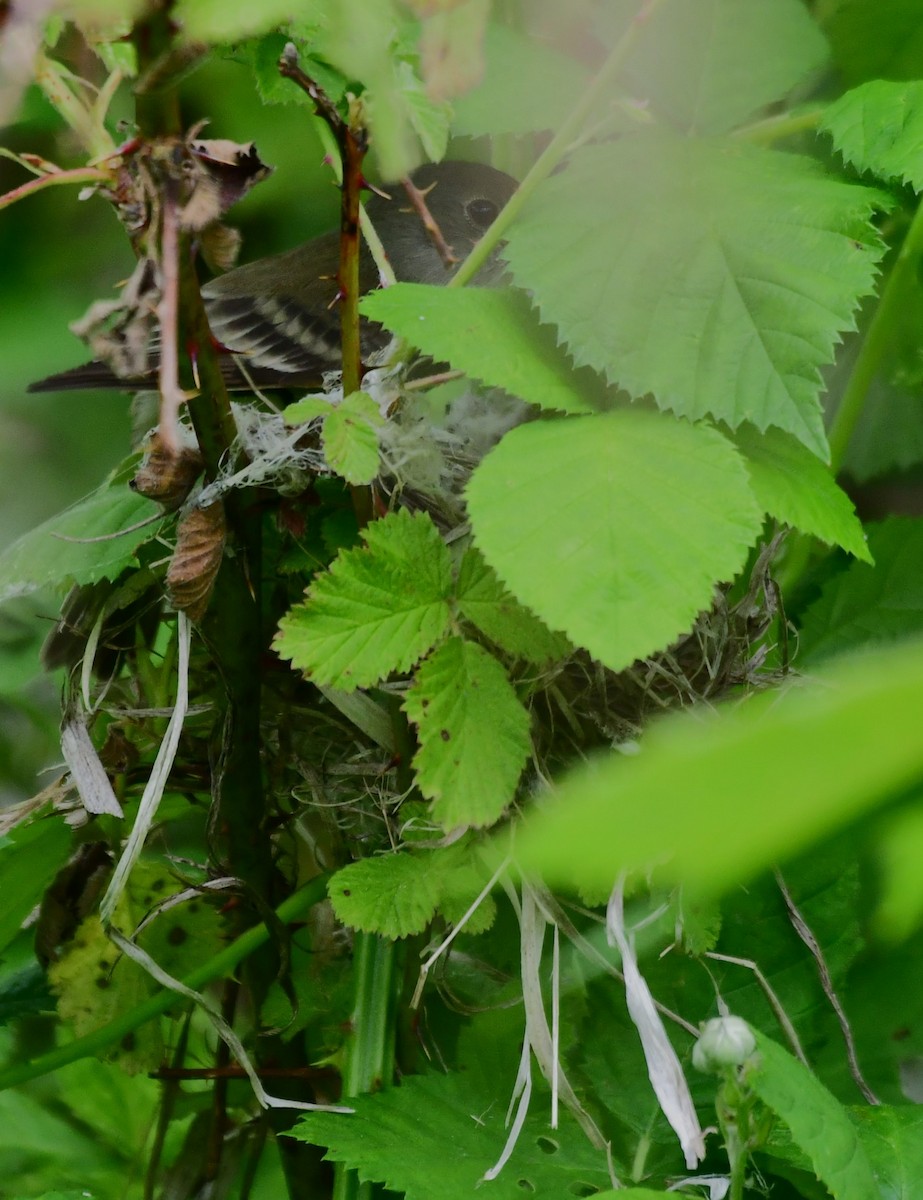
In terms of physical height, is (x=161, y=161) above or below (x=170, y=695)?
above

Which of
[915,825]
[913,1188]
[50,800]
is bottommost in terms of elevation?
[913,1188]

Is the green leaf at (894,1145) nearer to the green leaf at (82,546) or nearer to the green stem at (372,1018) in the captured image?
the green stem at (372,1018)

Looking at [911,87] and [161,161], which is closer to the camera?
[161,161]

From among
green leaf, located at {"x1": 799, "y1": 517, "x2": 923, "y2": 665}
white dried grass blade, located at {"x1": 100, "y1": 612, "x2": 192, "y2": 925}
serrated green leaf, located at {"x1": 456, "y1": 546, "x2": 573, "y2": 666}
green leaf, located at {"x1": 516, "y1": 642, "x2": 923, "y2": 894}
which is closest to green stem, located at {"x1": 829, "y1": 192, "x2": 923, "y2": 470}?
green leaf, located at {"x1": 799, "y1": 517, "x2": 923, "y2": 665}

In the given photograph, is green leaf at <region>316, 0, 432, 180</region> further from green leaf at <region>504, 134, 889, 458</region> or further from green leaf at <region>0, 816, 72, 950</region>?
green leaf at <region>0, 816, 72, 950</region>

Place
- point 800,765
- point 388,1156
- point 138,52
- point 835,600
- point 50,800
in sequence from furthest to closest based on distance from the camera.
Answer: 1. point 835,600
2. point 50,800
3. point 388,1156
4. point 138,52
5. point 800,765

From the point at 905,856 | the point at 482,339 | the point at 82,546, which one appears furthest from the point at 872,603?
the point at 905,856

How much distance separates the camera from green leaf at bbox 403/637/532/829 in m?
0.48

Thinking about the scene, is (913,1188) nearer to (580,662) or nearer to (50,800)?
(580,662)

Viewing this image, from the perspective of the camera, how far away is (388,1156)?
523 millimetres

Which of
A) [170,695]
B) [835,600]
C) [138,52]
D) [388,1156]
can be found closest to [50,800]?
[170,695]

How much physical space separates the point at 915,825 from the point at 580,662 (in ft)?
1.47

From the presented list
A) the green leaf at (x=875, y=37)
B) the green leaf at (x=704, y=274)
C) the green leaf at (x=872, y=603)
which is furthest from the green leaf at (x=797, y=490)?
the green leaf at (x=875, y=37)

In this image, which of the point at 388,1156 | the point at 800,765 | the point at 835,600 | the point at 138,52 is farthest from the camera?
the point at 835,600
